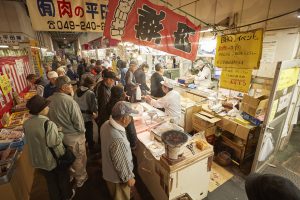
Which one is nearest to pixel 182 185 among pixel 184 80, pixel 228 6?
pixel 228 6

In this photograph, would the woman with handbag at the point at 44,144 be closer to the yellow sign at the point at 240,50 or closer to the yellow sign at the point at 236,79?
the yellow sign at the point at 236,79

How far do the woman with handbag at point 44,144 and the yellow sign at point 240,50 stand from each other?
4.31 meters

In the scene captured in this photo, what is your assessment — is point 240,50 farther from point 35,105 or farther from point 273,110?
point 35,105

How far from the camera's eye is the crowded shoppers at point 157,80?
6.57 metres

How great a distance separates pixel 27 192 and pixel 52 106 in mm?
2307

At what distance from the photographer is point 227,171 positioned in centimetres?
471

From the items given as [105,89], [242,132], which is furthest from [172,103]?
[242,132]

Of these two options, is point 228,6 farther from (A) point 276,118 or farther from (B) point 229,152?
(B) point 229,152

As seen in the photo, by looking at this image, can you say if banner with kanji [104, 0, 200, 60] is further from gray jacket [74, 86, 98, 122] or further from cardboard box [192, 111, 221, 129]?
cardboard box [192, 111, 221, 129]

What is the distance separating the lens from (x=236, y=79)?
4.19 m

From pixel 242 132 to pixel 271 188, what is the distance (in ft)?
11.3

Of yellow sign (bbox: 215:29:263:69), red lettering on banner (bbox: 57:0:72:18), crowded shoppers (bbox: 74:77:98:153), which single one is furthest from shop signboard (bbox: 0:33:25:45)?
yellow sign (bbox: 215:29:263:69)

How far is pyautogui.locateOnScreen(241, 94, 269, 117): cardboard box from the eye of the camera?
4.37 meters

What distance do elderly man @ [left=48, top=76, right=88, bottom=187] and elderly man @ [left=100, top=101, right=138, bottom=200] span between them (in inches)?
51.2
